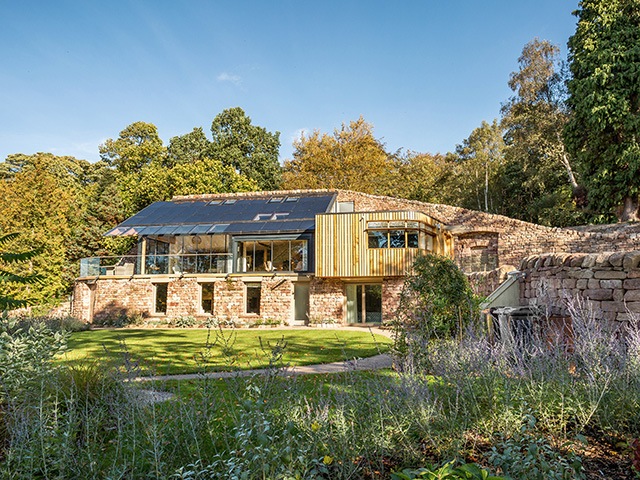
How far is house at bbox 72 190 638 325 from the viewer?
22.0m

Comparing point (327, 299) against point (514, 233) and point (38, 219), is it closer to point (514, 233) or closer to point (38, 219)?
point (514, 233)

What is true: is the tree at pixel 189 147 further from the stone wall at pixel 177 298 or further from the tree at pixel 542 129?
the tree at pixel 542 129

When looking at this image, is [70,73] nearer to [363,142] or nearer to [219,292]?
[219,292]

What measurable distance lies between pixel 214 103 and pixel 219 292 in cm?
1893

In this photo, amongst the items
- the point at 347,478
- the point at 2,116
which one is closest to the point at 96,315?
the point at 2,116

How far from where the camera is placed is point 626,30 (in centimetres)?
2058

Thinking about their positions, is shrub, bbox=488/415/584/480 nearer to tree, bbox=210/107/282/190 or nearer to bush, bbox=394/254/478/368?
bush, bbox=394/254/478/368

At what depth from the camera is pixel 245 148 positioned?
38125mm

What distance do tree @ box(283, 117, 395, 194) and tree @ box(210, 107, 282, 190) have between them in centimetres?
281

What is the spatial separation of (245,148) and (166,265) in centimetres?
1579

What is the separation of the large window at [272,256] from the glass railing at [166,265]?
2.63 feet

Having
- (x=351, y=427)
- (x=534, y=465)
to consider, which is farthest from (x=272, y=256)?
(x=534, y=465)

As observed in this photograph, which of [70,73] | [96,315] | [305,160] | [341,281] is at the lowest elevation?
[96,315]

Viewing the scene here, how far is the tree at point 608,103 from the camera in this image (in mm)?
19984
